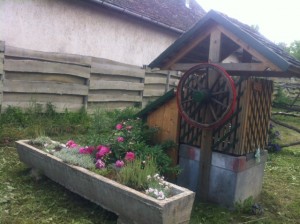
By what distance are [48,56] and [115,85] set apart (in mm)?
2735

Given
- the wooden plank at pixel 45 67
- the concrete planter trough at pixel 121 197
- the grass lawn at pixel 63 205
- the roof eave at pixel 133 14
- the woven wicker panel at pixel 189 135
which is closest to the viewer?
the concrete planter trough at pixel 121 197

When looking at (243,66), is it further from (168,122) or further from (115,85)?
(115,85)

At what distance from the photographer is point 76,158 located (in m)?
4.71

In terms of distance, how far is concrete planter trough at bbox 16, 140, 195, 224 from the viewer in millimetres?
3560

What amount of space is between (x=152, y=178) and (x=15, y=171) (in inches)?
106

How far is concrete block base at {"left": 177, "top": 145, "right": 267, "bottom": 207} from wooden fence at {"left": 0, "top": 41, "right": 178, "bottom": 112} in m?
4.63

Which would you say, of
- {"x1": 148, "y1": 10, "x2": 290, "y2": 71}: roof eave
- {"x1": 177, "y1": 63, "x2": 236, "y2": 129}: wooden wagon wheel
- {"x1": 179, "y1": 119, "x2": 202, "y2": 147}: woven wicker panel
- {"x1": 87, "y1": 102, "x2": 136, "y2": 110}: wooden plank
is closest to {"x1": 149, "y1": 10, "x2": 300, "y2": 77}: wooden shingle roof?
{"x1": 148, "y1": 10, "x2": 290, "y2": 71}: roof eave

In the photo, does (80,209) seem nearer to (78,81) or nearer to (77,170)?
(77,170)

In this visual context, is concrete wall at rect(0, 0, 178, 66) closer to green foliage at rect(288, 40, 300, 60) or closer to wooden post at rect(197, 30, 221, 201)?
wooden post at rect(197, 30, 221, 201)

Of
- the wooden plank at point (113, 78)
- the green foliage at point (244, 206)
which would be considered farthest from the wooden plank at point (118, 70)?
the green foliage at point (244, 206)

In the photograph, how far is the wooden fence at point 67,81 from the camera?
25.9 feet

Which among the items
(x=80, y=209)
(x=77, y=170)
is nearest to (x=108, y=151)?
(x=77, y=170)

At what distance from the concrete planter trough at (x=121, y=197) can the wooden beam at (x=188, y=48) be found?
2.24 m

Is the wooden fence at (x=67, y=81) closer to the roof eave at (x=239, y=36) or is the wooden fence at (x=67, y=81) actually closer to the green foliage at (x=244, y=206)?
the roof eave at (x=239, y=36)
